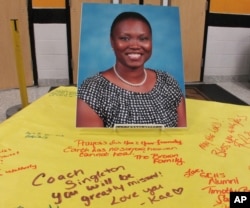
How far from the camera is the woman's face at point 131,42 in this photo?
947 mm

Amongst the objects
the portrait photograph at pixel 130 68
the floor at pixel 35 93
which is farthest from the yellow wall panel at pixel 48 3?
the portrait photograph at pixel 130 68

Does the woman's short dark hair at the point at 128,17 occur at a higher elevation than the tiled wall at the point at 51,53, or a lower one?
higher

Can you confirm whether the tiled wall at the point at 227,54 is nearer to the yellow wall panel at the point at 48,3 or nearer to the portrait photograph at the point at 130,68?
the yellow wall panel at the point at 48,3

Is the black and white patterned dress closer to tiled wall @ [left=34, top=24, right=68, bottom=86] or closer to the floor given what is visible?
the floor

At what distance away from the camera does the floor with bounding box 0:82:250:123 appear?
2.26 metres

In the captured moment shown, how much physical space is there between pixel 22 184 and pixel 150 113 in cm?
43

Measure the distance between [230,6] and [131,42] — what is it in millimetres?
2256

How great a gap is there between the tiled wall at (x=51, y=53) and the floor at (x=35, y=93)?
0.50 ft

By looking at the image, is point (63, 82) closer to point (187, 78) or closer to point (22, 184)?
point (187, 78)

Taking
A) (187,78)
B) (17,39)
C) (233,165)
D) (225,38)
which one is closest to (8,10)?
(17,39)

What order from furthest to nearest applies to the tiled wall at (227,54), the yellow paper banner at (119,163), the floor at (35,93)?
the tiled wall at (227,54)
the floor at (35,93)
the yellow paper banner at (119,163)

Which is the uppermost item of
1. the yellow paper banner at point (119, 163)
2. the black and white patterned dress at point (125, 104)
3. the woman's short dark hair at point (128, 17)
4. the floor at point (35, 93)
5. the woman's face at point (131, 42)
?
the woman's short dark hair at point (128, 17)

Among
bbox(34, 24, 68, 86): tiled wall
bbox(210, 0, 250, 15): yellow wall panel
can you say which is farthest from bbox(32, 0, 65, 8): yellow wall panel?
bbox(210, 0, 250, 15): yellow wall panel

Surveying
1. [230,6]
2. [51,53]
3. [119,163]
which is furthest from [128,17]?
[230,6]
